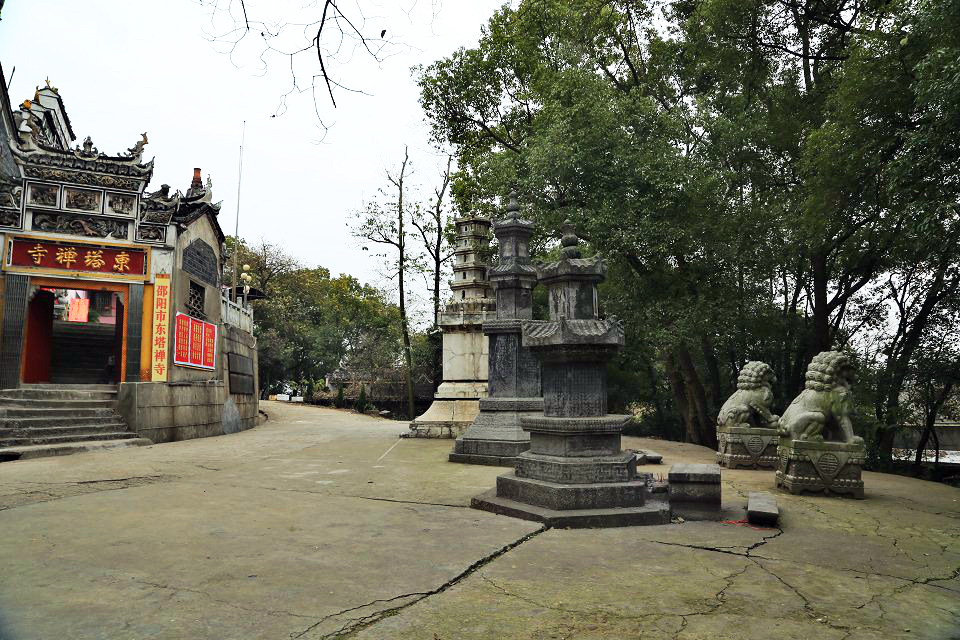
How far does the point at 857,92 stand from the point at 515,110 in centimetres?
1206

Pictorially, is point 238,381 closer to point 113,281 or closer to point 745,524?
point 113,281

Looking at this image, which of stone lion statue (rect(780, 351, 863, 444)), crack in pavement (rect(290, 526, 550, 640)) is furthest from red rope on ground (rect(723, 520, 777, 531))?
crack in pavement (rect(290, 526, 550, 640))

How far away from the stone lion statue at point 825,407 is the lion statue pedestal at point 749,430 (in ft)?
5.44

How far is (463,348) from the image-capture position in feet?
41.1

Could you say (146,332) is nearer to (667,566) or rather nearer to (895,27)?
(667,566)

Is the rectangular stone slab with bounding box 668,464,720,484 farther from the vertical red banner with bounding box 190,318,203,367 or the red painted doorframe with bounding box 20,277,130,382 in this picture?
the vertical red banner with bounding box 190,318,203,367

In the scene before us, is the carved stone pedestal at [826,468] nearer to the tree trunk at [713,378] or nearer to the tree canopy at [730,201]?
the tree canopy at [730,201]

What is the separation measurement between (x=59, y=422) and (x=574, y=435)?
9662mm

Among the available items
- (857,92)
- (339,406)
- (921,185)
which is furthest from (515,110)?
(339,406)

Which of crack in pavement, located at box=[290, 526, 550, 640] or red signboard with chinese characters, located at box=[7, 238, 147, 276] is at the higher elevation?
red signboard with chinese characters, located at box=[7, 238, 147, 276]

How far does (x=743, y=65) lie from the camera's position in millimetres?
11766

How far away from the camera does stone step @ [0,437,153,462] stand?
827 cm

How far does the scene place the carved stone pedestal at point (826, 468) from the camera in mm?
5703

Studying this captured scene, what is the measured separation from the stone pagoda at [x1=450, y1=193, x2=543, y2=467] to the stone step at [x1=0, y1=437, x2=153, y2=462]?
20.2 ft
